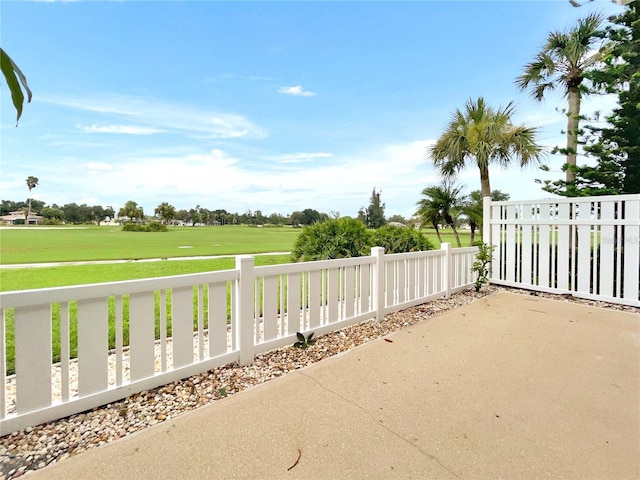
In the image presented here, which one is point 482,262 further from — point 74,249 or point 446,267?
point 74,249

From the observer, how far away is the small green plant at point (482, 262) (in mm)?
6061

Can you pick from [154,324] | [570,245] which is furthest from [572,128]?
[154,324]

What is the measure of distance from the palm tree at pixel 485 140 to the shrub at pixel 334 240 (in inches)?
172

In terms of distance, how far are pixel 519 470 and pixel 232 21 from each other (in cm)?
682

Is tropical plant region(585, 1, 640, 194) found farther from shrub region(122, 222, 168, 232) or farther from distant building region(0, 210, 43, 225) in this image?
shrub region(122, 222, 168, 232)

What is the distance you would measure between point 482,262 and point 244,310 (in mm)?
5321

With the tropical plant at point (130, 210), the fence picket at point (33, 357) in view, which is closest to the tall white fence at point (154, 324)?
the fence picket at point (33, 357)

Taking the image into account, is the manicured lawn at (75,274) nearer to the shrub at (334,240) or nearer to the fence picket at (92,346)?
the shrub at (334,240)

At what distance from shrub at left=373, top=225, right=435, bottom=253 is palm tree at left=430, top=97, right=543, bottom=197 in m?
3.49

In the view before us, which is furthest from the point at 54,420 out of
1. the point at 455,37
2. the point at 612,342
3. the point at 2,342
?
the point at 455,37

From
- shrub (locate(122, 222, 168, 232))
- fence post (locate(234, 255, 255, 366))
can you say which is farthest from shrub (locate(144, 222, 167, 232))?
fence post (locate(234, 255, 255, 366))

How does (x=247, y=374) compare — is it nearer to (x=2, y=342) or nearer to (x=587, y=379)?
(x=2, y=342)

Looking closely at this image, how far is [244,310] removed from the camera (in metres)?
2.75

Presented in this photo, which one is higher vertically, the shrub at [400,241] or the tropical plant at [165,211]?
the tropical plant at [165,211]
